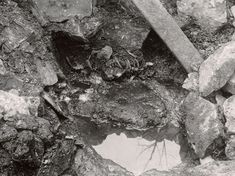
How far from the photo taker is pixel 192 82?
378 centimetres

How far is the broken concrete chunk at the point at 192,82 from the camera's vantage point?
3.76 metres

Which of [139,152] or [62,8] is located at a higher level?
[62,8]

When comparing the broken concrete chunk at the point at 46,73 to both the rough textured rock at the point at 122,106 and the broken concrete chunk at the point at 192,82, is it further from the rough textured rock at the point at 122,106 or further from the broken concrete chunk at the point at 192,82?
the broken concrete chunk at the point at 192,82

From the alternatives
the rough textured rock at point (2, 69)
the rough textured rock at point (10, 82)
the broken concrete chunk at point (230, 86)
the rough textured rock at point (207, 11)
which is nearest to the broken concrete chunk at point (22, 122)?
the rough textured rock at point (10, 82)

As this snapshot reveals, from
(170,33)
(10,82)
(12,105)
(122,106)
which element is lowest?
(122,106)

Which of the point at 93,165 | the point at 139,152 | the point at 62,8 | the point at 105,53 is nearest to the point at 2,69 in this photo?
the point at 62,8

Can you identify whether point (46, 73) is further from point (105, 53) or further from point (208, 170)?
point (208, 170)

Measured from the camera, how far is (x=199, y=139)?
352cm

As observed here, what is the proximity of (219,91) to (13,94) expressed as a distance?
1905mm

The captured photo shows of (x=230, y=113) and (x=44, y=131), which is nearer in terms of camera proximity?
(x=44, y=131)

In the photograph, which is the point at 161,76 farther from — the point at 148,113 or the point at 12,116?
the point at 12,116

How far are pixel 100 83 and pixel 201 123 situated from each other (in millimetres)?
1106

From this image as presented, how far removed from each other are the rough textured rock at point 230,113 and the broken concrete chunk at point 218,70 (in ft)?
0.53

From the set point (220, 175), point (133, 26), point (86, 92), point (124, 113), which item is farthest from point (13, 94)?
point (220, 175)
